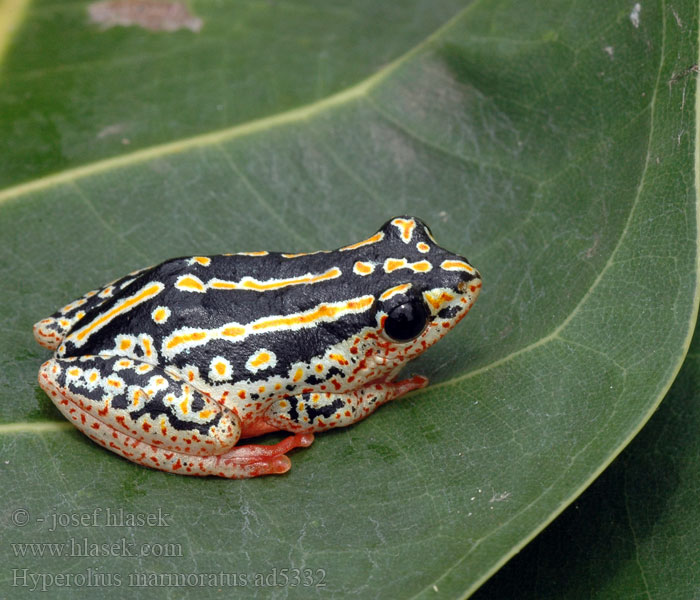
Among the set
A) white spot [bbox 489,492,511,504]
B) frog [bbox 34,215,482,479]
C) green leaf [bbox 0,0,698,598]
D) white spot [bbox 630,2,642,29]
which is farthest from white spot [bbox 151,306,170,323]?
white spot [bbox 630,2,642,29]

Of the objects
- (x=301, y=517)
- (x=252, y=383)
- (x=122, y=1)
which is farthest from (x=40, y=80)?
(x=301, y=517)

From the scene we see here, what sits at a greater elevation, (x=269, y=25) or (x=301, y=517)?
(x=269, y=25)

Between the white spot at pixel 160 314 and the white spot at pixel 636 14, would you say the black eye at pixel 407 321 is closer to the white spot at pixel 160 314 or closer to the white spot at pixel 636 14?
the white spot at pixel 160 314

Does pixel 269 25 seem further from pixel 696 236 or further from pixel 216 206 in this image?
pixel 696 236

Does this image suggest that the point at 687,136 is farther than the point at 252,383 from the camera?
No

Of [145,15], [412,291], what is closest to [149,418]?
[412,291]

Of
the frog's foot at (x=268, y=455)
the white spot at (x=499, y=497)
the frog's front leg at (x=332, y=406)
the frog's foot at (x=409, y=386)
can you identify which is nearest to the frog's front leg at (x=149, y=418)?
the frog's foot at (x=268, y=455)
